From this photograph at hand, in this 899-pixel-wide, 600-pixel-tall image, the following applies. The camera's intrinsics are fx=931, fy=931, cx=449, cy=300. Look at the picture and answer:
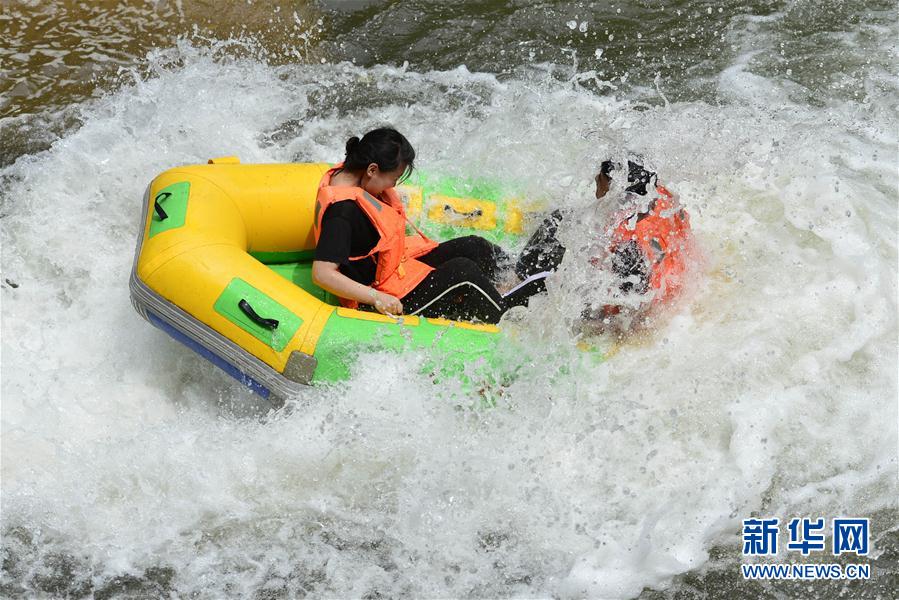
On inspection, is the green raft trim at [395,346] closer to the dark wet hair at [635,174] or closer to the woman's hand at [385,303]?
the woman's hand at [385,303]

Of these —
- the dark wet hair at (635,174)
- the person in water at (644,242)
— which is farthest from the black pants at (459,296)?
the dark wet hair at (635,174)

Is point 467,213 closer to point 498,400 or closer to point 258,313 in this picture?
point 498,400

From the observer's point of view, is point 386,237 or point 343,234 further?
point 386,237

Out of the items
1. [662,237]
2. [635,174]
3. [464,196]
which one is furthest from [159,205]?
[662,237]

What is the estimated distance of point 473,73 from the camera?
256 inches

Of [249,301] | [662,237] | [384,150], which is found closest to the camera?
[384,150]

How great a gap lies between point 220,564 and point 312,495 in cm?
48

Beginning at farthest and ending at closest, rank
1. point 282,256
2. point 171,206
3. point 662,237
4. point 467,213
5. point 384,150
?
1. point 467,213
2. point 282,256
3. point 171,206
4. point 662,237
5. point 384,150

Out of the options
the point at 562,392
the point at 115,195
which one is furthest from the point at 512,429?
the point at 115,195

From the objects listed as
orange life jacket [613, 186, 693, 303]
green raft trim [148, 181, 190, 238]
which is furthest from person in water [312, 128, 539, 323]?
green raft trim [148, 181, 190, 238]

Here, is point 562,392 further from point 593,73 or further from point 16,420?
point 593,73

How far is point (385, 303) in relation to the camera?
13.2 ft

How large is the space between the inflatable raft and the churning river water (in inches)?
5.9

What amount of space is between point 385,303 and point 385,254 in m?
0.23
